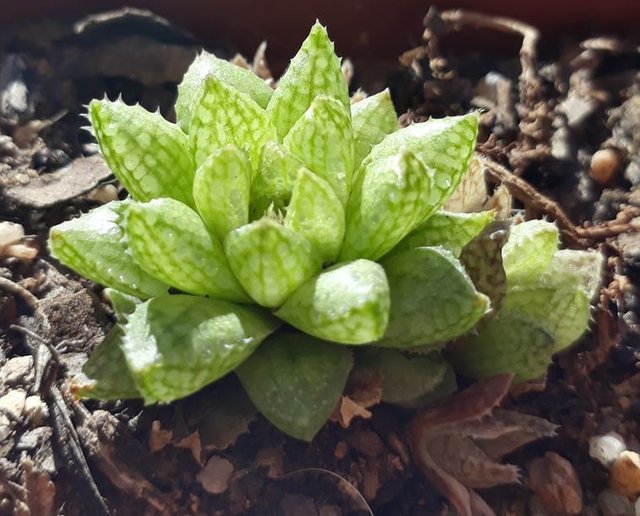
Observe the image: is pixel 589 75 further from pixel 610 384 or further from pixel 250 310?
pixel 250 310

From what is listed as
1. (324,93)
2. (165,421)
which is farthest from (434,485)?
(324,93)

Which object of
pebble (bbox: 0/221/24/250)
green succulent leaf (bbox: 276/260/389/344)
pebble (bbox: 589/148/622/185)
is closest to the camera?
green succulent leaf (bbox: 276/260/389/344)

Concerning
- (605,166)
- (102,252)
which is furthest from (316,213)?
(605,166)

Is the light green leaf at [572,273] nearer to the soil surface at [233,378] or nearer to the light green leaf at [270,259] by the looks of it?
the soil surface at [233,378]

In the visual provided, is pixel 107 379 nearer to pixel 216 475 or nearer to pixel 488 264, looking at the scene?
pixel 216 475

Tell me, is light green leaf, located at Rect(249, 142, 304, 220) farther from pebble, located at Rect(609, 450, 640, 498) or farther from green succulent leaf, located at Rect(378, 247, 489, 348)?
pebble, located at Rect(609, 450, 640, 498)

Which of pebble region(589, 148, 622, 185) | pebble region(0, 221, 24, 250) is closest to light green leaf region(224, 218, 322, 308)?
pebble region(0, 221, 24, 250)

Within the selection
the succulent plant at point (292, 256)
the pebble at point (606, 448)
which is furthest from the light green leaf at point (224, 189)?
the pebble at point (606, 448)
